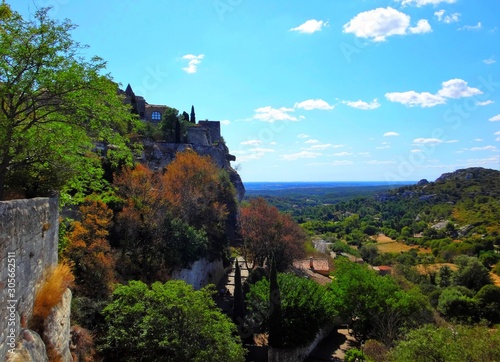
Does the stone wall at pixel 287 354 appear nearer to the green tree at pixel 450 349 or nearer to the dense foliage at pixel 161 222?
the dense foliage at pixel 161 222

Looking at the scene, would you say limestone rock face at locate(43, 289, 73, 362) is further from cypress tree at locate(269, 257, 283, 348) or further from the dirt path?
the dirt path

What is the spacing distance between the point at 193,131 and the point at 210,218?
24220 millimetres

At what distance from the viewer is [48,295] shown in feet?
25.6

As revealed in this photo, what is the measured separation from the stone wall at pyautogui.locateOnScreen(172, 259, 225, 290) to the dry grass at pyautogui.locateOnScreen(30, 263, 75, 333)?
504 inches

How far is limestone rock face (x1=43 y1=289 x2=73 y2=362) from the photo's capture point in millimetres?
7414

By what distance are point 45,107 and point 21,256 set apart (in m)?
4.84

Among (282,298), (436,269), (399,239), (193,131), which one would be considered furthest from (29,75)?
(399,239)

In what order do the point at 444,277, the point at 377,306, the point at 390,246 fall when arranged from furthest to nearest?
the point at 390,246
the point at 444,277
the point at 377,306

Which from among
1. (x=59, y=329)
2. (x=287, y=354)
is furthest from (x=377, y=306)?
(x=59, y=329)

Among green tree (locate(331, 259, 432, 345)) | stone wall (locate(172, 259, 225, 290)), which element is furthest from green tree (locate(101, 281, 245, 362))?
green tree (locate(331, 259, 432, 345))

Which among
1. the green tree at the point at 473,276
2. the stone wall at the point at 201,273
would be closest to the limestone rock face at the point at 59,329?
the stone wall at the point at 201,273

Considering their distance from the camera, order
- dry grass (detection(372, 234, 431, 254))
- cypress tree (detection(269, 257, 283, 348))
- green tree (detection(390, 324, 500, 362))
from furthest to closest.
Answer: dry grass (detection(372, 234, 431, 254)) → cypress tree (detection(269, 257, 283, 348)) → green tree (detection(390, 324, 500, 362))

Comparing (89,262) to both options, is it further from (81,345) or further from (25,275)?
(25,275)

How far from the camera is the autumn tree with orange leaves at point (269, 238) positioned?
3284cm
